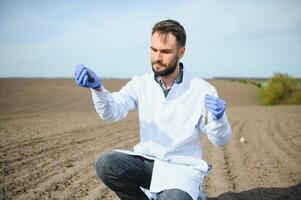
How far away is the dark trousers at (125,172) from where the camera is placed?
3.16m

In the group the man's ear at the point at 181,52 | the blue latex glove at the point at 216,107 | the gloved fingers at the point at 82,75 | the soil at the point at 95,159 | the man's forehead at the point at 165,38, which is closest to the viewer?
the blue latex glove at the point at 216,107

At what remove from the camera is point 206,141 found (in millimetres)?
8039

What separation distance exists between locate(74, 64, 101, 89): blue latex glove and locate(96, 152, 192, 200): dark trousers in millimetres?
733

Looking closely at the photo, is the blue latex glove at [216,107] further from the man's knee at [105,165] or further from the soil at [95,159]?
the soil at [95,159]

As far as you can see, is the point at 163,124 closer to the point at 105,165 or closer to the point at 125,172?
the point at 125,172

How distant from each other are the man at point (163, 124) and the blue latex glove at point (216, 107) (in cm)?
9

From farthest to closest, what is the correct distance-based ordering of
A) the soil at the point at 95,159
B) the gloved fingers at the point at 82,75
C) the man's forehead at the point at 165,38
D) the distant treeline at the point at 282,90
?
the distant treeline at the point at 282,90, the soil at the point at 95,159, the man's forehead at the point at 165,38, the gloved fingers at the point at 82,75

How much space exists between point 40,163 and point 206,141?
4171 millimetres

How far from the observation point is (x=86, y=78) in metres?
2.92

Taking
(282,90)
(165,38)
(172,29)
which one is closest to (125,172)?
(165,38)

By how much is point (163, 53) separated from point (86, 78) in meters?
0.76

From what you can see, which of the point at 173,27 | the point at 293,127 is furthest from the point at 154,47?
the point at 293,127

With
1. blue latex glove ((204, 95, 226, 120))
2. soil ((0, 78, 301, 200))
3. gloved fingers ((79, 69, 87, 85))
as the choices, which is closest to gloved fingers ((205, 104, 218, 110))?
blue latex glove ((204, 95, 226, 120))

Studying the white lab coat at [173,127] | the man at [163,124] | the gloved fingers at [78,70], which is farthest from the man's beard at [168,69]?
the gloved fingers at [78,70]
